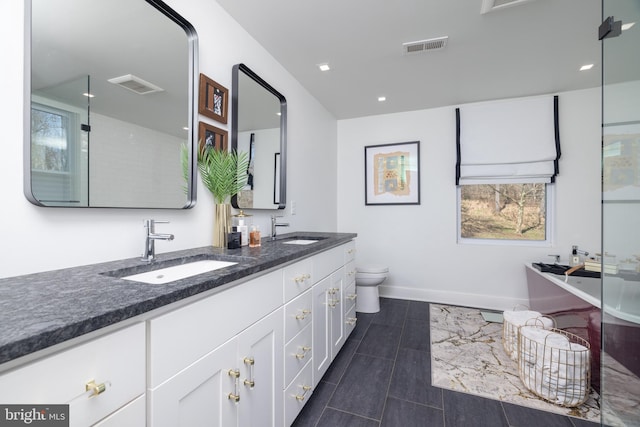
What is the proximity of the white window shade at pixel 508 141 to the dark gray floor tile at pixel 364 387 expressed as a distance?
2325mm

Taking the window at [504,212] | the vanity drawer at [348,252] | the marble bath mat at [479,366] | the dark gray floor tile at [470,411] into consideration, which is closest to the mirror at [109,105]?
the vanity drawer at [348,252]

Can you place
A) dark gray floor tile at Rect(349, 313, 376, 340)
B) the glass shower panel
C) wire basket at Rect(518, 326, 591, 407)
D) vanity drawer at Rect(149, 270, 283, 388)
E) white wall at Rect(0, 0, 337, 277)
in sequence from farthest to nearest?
dark gray floor tile at Rect(349, 313, 376, 340) → wire basket at Rect(518, 326, 591, 407) → the glass shower panel → white wall at Rect(0, 0, 337, 277) → vanity drawer at Rect(149, 270, 283, 388)

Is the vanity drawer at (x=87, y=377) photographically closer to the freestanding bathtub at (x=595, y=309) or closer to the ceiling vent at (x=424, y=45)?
the freestanding bathtub at (x=595, y=309)

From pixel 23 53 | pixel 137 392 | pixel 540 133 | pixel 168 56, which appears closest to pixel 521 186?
pixel 540 133

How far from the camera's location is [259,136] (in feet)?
6.77

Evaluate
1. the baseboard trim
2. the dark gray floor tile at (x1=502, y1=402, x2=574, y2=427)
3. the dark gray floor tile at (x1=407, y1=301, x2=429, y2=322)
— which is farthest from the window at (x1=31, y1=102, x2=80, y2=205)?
the baseboard trim

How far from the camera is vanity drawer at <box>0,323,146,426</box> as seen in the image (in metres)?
0.47

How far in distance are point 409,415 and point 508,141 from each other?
3.01 metres

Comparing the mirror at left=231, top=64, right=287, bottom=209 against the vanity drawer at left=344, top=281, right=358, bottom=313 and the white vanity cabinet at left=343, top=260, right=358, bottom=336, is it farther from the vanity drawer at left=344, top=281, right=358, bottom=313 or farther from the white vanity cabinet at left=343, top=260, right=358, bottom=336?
the vanity drawer at left=344, top=281, right=358, bottom=313

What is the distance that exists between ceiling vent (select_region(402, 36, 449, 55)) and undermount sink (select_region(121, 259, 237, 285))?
6.76ft

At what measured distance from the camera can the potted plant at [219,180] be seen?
153cm

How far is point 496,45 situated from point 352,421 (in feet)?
9.18

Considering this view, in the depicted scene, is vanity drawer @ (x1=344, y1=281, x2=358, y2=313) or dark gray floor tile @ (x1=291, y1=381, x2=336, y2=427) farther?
vanity drawer @ (x1=344, y1=281, x2=358, y2=313)

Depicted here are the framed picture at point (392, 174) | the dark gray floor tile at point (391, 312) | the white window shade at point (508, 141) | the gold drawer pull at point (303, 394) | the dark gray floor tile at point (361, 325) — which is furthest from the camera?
the framed picture at point (392, 174)
